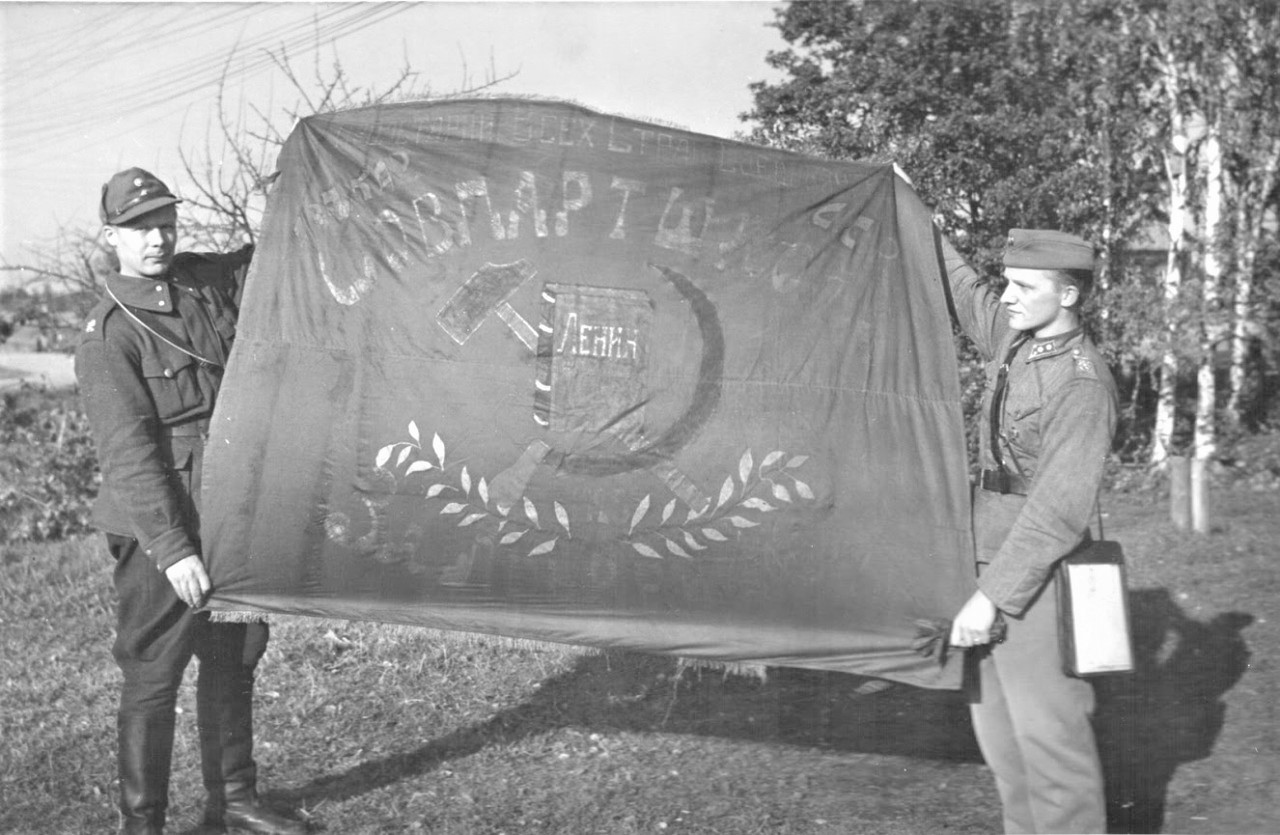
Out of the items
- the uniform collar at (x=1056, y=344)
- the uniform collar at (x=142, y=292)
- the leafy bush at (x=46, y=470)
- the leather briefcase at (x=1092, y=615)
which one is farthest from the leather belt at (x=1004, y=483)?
the leafy bush at (x=46, y=470)

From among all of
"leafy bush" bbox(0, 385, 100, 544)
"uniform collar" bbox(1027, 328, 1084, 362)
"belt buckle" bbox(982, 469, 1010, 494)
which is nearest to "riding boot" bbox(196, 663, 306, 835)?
"belt buckle" bbox(982, 469, 1010, 494)

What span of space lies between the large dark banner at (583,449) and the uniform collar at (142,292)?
0.35 m

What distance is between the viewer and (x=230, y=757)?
437cm

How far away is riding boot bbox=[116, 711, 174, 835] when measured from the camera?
3957 mm

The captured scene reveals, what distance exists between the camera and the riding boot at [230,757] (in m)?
4.30

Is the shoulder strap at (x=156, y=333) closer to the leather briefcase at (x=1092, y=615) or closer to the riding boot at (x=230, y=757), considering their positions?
the riding boot at (x=230, y=757)

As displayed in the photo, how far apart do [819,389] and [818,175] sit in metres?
0.72

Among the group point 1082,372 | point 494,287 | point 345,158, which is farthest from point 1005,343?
point 345,158

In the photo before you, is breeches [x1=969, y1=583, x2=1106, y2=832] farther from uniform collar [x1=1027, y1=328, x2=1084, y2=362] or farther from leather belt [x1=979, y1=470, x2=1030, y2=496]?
uniform collar [x1=1027, y1=328, x2=1084, y2=362]

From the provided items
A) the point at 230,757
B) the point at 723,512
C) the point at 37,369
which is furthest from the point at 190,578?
the point at 37,369

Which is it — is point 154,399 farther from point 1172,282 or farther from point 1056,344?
point 1172,282

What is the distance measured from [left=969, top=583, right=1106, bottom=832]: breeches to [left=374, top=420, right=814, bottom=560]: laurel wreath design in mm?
712

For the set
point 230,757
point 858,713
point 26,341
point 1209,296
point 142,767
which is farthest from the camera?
point 26,341

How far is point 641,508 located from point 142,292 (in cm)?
170
